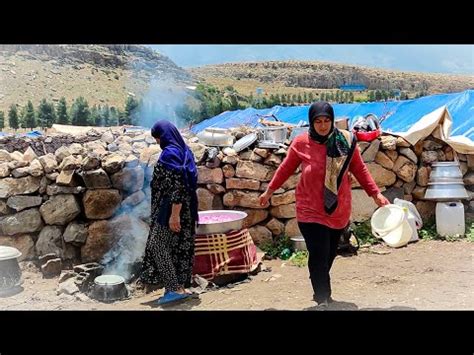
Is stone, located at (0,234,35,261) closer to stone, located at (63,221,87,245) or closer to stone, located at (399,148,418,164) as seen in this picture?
stone, located at (63,221,87,245)

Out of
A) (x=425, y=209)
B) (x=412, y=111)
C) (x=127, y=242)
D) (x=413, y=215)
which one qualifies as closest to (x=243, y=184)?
(x=127, y=242)

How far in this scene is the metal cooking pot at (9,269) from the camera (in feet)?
16.5

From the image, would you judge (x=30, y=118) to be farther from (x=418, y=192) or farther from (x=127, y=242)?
(x=418, y=192)

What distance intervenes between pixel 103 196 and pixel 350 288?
9.17ft

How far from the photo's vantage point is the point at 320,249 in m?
3.85

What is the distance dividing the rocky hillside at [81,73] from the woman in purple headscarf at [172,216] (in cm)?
2426

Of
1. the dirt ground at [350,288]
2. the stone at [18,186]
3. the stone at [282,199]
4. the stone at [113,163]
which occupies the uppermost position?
the stone at [113,163]

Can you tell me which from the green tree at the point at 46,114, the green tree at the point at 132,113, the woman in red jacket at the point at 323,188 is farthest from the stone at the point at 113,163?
the green tree at the point at 46,114

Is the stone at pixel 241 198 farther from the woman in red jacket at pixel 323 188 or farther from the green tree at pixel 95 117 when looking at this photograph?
the green tree at pixel 95 117

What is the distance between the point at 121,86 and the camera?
117 feet

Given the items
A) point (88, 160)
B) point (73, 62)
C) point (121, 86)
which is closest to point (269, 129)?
point (88, 160)

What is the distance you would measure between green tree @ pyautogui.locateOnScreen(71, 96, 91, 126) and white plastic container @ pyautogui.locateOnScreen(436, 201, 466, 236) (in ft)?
77.2

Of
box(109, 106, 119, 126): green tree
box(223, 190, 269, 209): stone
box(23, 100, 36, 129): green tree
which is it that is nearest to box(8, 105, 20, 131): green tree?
box(23, 100, 36, 129): green tree
